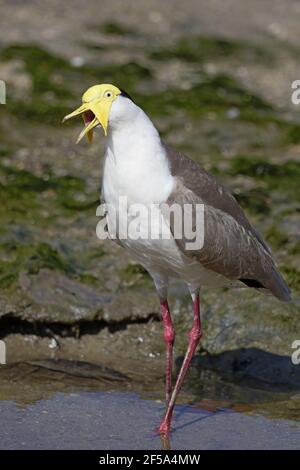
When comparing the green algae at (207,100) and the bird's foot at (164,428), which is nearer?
the bird's foot at (164,428)

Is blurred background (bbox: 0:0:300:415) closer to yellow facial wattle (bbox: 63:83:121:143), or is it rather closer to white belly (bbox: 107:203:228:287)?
white belly (bbox: 107:203:228:287)

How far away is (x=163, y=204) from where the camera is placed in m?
6.46

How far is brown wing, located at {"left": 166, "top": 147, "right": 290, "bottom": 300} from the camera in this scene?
668 cm

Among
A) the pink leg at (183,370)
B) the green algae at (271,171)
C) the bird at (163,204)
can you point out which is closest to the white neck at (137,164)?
the bird at (163,204)

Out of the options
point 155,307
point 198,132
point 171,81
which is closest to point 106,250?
point 155,307

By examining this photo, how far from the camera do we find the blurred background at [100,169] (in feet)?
25.9

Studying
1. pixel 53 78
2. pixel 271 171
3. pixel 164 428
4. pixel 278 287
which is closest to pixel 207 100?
pixel 53 78

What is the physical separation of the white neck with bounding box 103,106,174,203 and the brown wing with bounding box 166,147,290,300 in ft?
0.32

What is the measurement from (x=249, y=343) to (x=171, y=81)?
4740 millimetres

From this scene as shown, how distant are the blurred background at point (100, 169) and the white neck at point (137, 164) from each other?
1.57m

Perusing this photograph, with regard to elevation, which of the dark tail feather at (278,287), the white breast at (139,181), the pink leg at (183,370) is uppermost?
the white breast at (139,181)

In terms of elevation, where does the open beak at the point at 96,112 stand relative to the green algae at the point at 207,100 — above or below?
below

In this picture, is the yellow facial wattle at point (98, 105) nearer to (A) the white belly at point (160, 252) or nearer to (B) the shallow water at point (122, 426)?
(A) the white belly at point (160, 252)

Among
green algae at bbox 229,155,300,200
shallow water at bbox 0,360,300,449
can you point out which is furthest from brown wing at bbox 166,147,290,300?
green algae at bbox 229,155,300,200
